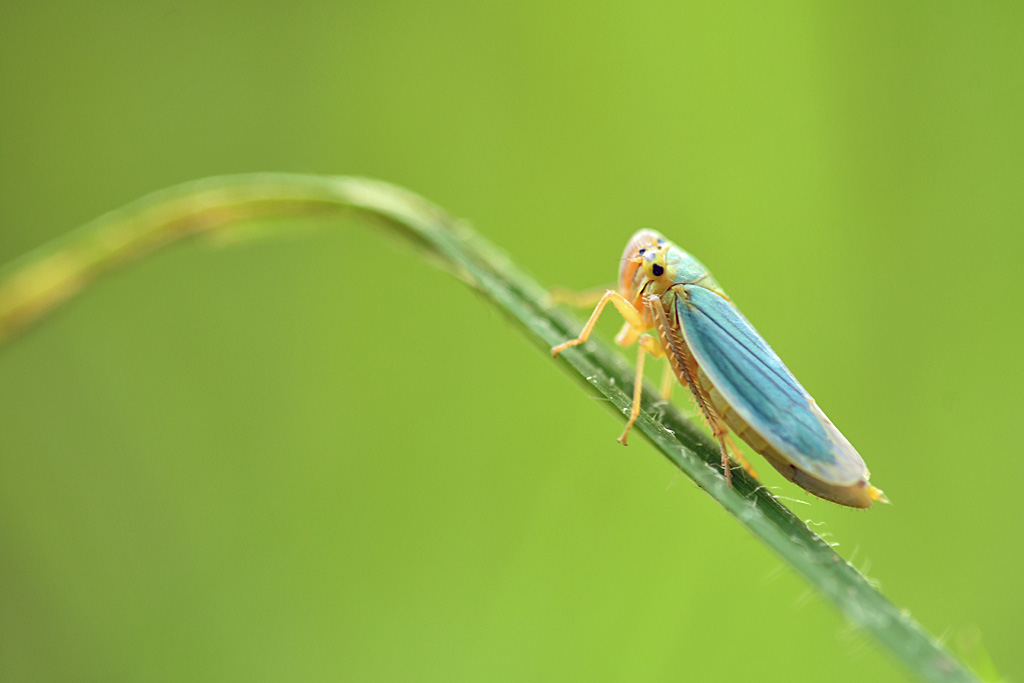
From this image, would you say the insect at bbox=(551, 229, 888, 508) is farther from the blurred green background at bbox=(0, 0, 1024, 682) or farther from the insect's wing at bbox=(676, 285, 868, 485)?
the blurred green background at bbox=(0, 0, 1024, 682)

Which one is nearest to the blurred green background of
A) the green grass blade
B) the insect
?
the green grass blade

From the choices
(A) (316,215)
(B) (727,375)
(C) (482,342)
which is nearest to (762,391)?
(B) (727,375)

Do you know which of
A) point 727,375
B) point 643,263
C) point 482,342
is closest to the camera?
point 727,375

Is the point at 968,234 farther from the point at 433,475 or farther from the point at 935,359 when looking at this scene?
the point at 433,475

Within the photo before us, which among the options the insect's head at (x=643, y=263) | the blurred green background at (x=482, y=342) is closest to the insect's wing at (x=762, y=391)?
the insect's head at (x=643, y=263)

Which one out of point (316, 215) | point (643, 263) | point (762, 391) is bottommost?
point (316, 215)

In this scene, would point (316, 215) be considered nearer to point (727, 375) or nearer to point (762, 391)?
point (727, 375)

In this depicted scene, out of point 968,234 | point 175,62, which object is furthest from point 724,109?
point 175,62
